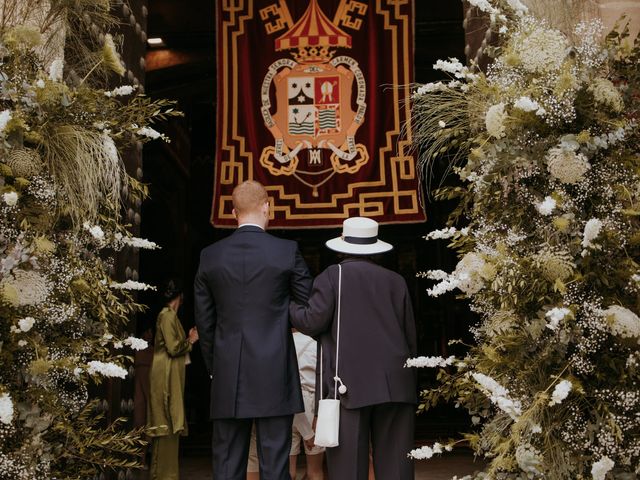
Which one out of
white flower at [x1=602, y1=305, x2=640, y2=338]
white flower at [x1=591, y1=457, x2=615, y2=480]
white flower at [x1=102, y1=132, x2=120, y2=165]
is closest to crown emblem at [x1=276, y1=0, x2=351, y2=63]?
white flower at [x1=102, y1=132, x2=120, y2=165]

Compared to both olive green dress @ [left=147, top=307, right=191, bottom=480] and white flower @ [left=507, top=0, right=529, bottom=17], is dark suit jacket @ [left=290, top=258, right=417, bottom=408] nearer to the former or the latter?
white flower @ [left=507, top=0, right=529, bottom=17]

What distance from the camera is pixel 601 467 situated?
3455 millimetres

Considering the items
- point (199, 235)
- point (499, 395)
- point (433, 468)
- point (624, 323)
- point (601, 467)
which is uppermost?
point (624, 323)

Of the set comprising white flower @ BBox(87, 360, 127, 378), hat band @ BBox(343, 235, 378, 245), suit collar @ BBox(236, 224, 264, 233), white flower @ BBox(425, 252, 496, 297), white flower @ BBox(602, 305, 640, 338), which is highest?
suit collar @ BBox(236, 224, 264, 233)

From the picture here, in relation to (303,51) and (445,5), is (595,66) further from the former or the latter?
(445,5)

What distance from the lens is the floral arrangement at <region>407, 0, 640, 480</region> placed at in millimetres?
3779

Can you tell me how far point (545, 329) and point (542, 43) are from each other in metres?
1.44

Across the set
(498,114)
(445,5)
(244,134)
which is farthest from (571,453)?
(445,5)

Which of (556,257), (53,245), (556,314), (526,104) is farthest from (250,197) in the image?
(556,314)

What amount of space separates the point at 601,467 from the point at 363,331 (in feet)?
5.71

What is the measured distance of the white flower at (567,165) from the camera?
→ 3887 millimetres

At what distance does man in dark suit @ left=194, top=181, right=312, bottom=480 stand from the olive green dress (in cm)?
266

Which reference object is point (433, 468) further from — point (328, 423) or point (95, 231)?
point (95, 231)

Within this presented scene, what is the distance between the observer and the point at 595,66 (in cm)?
411
